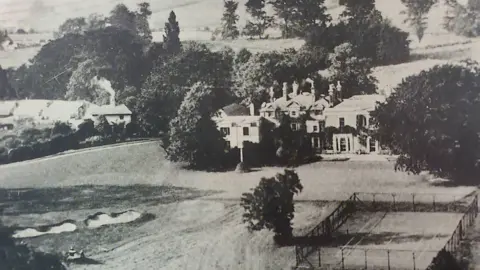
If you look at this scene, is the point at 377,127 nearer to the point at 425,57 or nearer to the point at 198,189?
the point at 425,57

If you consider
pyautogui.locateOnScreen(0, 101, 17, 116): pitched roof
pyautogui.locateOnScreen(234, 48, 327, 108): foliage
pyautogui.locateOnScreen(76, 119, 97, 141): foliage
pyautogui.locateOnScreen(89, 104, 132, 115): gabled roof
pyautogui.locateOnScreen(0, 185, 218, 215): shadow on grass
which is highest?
pyautogui.locateOnScreen(234, 48, 327, 108): foliage

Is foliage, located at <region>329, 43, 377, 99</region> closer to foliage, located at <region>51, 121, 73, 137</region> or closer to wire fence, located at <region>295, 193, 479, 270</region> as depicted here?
wire fence, located at <region>295, 193, 479, 270</region>

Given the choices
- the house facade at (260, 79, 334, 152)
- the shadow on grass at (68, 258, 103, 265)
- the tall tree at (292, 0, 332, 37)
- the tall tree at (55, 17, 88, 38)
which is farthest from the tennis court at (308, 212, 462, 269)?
the tall tree at (55, 17, 88, 38)

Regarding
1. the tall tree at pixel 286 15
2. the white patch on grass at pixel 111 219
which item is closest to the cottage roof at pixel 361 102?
the tall tree at pixel 286 15

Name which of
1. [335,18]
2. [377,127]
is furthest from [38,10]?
[377,127]

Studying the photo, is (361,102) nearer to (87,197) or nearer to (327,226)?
(327,226)

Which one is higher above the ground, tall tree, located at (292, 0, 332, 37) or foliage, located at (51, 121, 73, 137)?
tall tree, located at (292, 0, 332, 37)

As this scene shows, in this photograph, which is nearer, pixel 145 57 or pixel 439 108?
pixel 439 108
